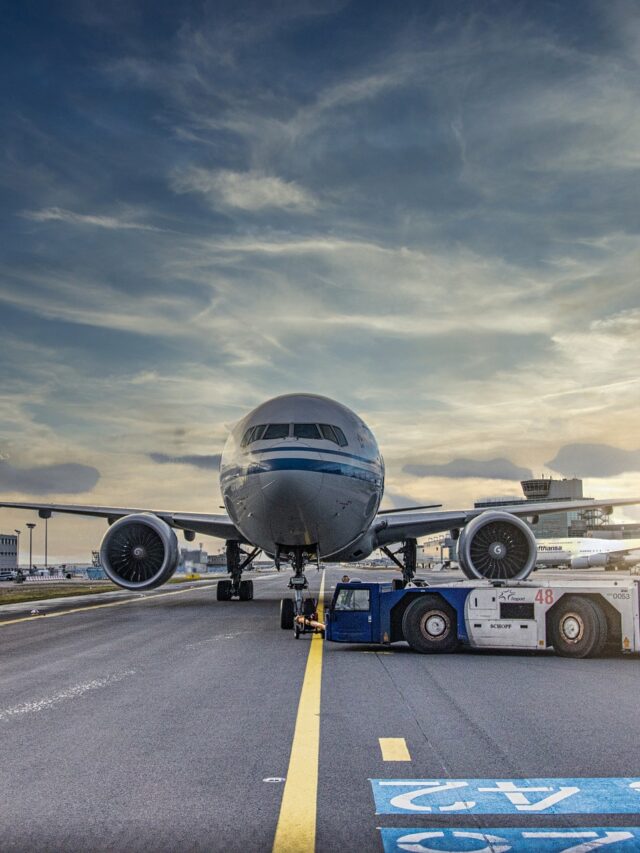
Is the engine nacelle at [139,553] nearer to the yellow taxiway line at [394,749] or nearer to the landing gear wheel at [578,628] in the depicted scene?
the landing gear wheel at [578,628]

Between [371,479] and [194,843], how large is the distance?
13.7 meters

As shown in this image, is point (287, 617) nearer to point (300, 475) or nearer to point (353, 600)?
point (300, 475)

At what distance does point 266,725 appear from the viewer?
7.49 m

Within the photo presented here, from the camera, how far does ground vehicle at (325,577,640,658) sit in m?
12.9

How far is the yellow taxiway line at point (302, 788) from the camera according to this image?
440cm

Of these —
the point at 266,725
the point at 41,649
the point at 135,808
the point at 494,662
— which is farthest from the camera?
the point at 41,649

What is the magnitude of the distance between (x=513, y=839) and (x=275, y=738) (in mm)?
2911

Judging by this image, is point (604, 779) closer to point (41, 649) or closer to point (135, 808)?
point (135, 808)

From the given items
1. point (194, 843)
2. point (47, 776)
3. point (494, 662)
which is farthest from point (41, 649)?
point (194, 843)

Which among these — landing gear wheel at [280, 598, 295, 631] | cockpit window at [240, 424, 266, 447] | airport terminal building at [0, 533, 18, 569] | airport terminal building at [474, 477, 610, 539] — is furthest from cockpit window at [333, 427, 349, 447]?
airport terminal building at [0, 533, 18, 569]

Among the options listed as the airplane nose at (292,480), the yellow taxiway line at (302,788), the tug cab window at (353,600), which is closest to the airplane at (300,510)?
the airplane nose at (292,480)

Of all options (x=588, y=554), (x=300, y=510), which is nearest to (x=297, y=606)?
(x=300, y=510)

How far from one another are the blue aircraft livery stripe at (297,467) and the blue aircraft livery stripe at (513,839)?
1108cm

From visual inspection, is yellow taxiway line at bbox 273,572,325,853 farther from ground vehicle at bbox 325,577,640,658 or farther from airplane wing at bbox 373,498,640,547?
airplane wing at bbox 373,498,640,547
